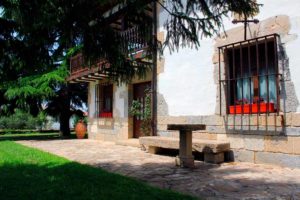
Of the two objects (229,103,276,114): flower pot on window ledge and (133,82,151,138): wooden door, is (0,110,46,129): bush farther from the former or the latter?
(229,103,276,114): flower pot on window ledge

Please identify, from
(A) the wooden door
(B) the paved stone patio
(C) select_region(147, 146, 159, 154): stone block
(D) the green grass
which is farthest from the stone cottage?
(D) the green grass

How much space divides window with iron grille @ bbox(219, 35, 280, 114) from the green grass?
9.82ft

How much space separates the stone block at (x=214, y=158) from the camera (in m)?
6.25

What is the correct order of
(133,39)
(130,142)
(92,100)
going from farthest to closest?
(92,100)
(130,142)
(133,39)

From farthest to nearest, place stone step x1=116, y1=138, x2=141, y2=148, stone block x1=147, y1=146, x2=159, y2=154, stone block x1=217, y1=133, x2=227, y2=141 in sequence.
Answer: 1. stone step x1=116, y1=138, x2=141, y2=148
2. stone block x1=147, y1=146, x2=159, y2=154
3. stone block x1=217, y1=133, x2=227, y2=141

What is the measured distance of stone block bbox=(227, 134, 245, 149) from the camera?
6.40 m

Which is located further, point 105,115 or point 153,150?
point 105,115

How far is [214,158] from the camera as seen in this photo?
6242 mm

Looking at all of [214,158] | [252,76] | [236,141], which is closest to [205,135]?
[236,141]

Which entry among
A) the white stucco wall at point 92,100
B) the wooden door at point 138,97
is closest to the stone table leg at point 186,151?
the wooden door at point 138,97

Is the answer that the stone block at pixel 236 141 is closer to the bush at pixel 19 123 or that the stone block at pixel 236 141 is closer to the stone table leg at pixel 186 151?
the stone table leg at pixel 186 151

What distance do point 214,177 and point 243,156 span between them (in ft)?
5.81

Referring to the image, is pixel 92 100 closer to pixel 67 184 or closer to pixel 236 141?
pixel 236 141

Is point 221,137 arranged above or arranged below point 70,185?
above
